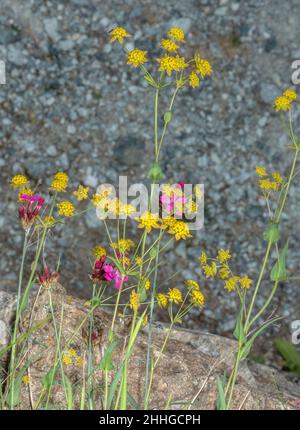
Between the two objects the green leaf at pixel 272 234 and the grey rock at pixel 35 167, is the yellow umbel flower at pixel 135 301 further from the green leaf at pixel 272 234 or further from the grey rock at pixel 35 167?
the grey rock at pixel 35 167

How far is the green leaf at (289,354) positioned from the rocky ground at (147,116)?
0.26 m

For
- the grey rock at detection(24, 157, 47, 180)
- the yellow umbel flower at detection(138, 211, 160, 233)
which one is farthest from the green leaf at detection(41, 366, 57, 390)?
the grey rock at detection(24, 157, 47, 180)

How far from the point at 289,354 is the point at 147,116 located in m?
1.97

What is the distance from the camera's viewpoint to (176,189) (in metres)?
2.66

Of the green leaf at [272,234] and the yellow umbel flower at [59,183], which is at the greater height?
the yellow umbel flower at [59,183]

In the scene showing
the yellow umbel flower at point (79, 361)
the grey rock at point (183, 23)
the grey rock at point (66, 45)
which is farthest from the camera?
the grey rock at point (183, 23)

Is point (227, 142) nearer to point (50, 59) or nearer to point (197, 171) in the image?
point (197, 171)

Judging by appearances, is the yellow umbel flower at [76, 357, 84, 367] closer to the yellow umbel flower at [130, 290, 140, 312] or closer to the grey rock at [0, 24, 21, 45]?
the yellow umbel flower at [130, 290, 140, 312]

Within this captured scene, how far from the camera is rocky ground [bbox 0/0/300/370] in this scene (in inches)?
231

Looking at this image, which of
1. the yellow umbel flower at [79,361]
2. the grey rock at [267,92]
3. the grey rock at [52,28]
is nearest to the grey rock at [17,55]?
the grey rock at [52,28]

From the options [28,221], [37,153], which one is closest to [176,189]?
[28,221]

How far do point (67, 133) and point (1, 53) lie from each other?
0.76 m

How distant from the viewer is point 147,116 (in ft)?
20.1

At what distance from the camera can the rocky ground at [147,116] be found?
5.87 metres
